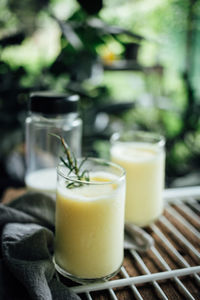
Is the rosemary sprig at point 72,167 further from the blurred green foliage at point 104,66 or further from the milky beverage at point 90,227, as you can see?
the blurred green foliage at point 104,66

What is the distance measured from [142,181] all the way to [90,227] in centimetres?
24

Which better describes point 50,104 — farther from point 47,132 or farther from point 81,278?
point 81,278

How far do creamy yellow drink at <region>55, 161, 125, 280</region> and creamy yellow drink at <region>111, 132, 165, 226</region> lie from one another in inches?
7.1

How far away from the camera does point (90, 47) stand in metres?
1.01

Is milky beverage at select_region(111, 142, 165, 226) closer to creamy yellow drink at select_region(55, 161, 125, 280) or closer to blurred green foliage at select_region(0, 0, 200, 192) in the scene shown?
creamy yellow drink at select_region(55, 161, 125, 280)

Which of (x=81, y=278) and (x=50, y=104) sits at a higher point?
(x=50, y=104)

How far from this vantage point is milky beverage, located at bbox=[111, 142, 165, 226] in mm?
770

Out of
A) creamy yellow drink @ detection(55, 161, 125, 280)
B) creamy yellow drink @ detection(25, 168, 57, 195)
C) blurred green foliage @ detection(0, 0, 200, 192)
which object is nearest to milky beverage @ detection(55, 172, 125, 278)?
creamy yellow drink @ detection(55, 161, 125, 280)

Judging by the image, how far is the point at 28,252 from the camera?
1.95ft

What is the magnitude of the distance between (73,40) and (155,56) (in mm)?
1789

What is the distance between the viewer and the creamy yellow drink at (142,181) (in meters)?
0.77

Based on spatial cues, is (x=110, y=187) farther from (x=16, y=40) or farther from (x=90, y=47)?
(x=16, y=40)

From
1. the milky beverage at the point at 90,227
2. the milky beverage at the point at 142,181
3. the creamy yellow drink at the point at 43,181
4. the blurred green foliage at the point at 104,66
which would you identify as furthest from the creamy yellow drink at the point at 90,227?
the blurred green foliage at the point at 104,66

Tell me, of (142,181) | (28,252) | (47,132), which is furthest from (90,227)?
(47,132)
